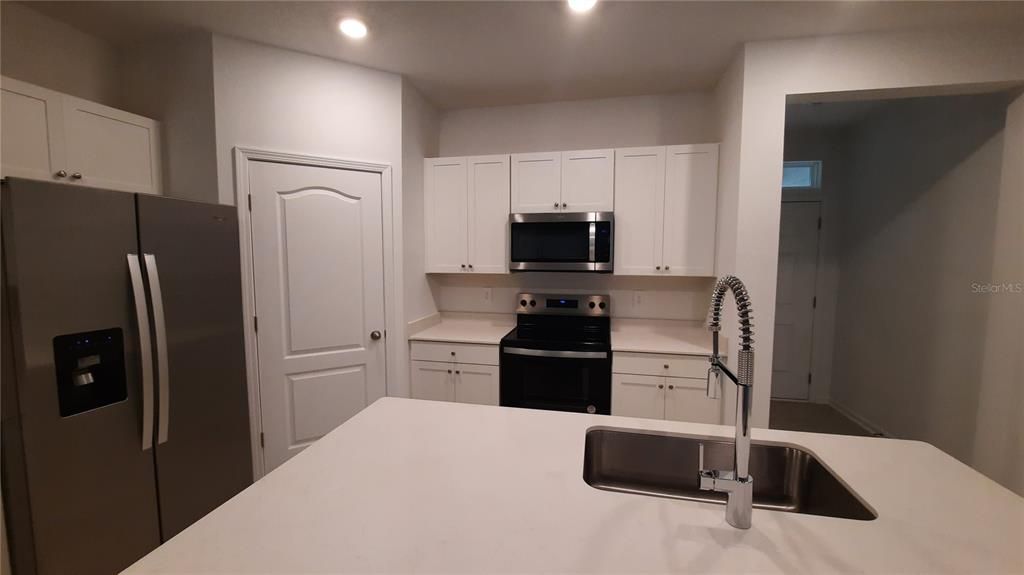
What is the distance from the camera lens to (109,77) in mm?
2109

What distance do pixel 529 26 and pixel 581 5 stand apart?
31 cm

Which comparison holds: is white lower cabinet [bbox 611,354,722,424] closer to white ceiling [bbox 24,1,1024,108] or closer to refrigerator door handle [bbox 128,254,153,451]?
white ceiling [bbox 24,1,1024,108]

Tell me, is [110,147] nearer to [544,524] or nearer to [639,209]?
[544,524]

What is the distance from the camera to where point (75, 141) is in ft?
5.56

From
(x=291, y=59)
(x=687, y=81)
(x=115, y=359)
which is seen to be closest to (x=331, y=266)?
(x=115, y=359)

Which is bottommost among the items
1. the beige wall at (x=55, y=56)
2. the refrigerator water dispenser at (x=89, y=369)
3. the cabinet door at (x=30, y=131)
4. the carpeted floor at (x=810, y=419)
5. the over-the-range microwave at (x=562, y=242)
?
the carpeted floor at (x=810, y=419)

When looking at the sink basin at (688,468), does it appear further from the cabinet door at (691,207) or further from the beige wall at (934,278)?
the beige wall at (934,278)

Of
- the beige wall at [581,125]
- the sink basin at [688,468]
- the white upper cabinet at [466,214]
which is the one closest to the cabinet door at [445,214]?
the white upper cabinet at [466,214]

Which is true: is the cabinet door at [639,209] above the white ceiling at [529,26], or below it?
below

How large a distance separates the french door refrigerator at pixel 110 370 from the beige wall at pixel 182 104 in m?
0.51

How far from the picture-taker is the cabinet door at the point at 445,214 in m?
2.81

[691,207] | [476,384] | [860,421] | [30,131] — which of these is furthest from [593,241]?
[860,421]

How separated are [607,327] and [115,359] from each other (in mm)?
2580

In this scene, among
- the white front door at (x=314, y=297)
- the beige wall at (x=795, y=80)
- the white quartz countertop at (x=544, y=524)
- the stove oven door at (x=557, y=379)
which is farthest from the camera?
the stove oven door at (x=557, y=379)
